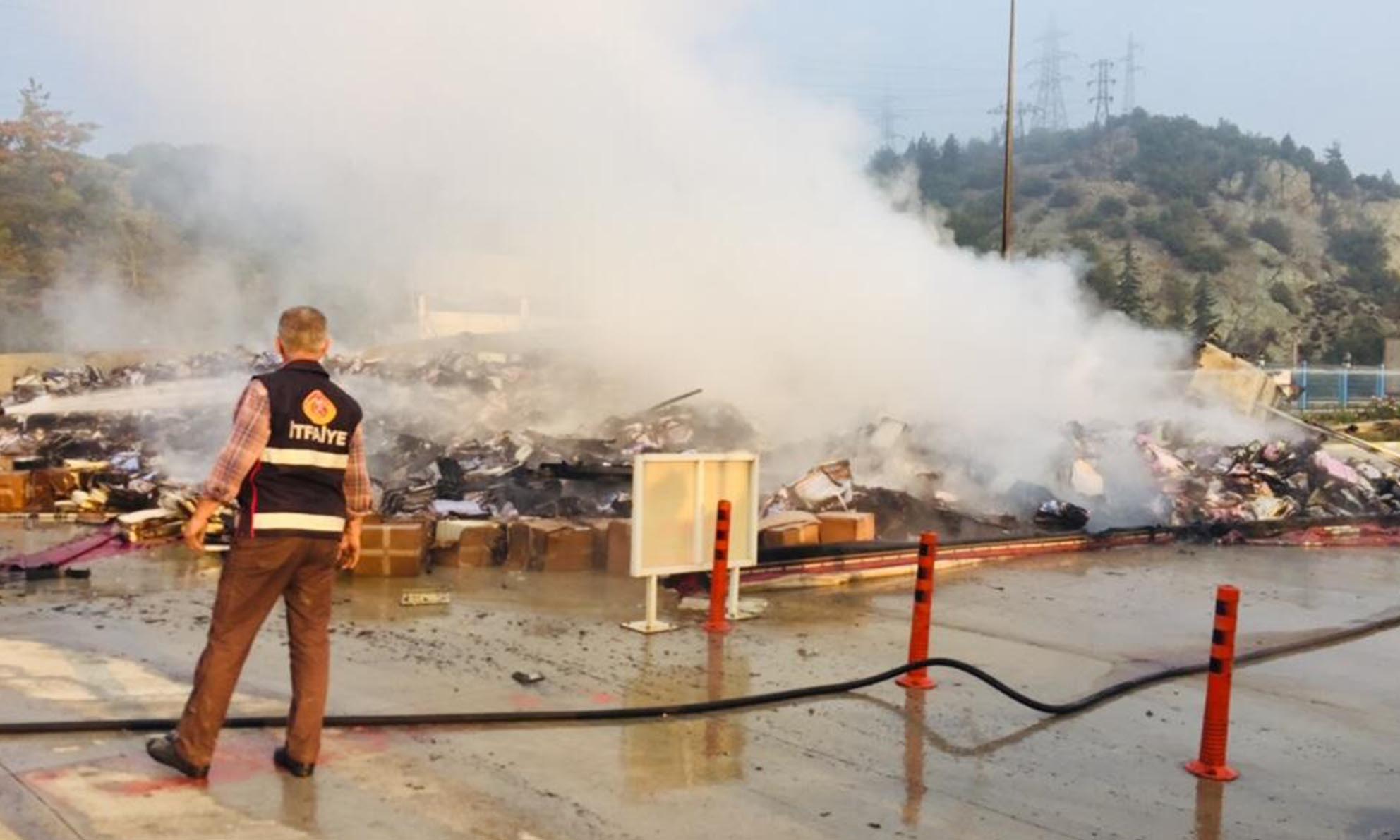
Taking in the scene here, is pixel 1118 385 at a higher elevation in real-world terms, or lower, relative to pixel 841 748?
higher

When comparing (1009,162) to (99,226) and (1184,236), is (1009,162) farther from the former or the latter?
(1184,236)

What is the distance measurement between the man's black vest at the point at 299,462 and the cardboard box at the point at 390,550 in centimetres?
431

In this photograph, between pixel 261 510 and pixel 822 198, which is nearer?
pixel 261 510

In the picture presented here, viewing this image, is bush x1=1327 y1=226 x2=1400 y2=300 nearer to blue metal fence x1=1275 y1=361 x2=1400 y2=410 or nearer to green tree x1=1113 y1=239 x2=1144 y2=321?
green tree x1=1113 y1=239 x2=1144 y2=321

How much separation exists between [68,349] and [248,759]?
85.5 feet

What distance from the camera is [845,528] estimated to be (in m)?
9.12

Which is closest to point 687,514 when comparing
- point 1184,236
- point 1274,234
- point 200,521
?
point 200,521

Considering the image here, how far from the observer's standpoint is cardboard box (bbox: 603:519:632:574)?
841cm

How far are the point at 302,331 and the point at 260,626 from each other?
104cm

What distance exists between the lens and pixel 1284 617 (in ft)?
25.5

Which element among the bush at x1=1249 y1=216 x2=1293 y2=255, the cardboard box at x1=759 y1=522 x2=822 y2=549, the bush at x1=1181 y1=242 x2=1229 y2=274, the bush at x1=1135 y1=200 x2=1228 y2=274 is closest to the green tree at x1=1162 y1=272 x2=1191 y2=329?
the bush at x1=1181 y1=242 x2=1229 y2=274

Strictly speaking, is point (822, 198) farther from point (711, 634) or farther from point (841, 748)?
point (841, 748)

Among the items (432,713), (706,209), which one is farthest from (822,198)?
(432,713)

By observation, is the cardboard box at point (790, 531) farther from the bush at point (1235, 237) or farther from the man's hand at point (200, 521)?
the bush at point (1235, 237)
